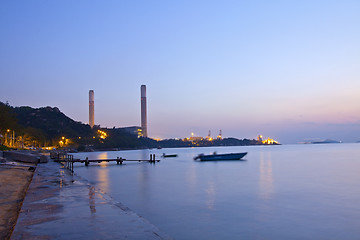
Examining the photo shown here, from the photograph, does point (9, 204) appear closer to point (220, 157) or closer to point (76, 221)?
point (76, 221)

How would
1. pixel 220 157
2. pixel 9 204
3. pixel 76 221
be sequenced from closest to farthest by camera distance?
pixel 76 221
pixel 9 204
pixel 220 157

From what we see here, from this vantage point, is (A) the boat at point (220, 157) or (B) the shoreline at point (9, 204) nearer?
(B) the shoreline at point (9, 204)

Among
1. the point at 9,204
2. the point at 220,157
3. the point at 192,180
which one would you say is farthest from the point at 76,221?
the point at 220,157

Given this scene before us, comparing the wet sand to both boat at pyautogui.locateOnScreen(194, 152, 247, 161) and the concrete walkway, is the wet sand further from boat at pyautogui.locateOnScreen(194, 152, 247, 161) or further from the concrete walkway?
boat at pyautogui.locateOnScreen(194, 152, 247, 161)

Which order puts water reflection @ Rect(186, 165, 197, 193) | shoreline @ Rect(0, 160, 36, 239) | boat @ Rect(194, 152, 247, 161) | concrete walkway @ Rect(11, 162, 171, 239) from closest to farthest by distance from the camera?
concrete walkway @ Rect(11, 162, 171, 239), shoreline @ Rect(0, 160, 36, 239), water reflection @ Rect(186, 165, 197, 193), boat @ Rect(194, 152, 247, 161)

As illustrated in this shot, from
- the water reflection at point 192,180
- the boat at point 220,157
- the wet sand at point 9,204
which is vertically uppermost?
the wet sand at point 9,204

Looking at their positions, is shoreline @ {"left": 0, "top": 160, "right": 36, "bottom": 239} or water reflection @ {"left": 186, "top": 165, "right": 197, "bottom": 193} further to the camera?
water reflection @ {"left": 186, "top": 165, "right": 197, "bottom": 193}

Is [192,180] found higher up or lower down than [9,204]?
lower down

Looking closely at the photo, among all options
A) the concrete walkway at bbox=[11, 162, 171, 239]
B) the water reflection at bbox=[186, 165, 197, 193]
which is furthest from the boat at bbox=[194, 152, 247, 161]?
the concrete walkway at bbox=[11, 162, 171, 239]

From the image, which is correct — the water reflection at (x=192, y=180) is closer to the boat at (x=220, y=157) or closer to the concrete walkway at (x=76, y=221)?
the concrete walkway at (x=76, y=221)

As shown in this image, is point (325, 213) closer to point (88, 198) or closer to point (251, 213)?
point (251, 213)

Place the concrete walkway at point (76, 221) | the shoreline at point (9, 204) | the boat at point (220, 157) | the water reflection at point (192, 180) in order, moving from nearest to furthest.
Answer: the concrete walkway at point (76, 221) → the shoreline at point (9, 204) → the water reflection at point (192, 180) → the boat at point (220, 157)

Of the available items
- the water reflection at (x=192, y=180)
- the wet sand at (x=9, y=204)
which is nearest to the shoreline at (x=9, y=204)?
the wet sand at (x=9, y=204)

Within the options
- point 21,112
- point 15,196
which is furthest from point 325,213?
→ point 21,112
